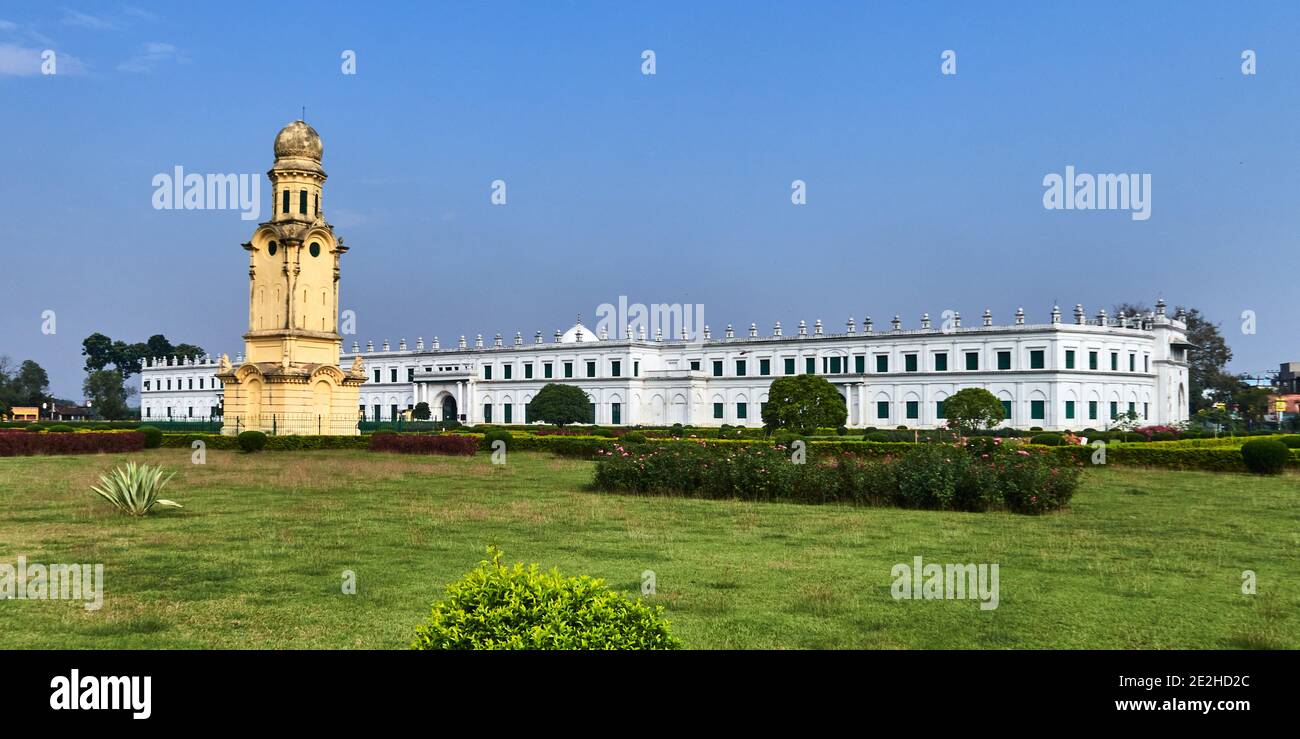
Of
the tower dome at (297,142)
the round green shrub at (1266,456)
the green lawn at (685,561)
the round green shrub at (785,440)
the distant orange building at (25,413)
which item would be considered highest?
the tower dome at (297,142)

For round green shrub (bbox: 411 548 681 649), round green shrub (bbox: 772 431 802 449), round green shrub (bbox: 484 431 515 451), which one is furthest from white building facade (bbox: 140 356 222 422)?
round green shrub (bbox: 411 548 681 649)

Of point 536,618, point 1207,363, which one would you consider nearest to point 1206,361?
point 1207,363

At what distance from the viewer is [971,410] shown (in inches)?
2282

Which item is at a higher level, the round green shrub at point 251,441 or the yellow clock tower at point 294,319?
the yellow clock tower at point 294,319

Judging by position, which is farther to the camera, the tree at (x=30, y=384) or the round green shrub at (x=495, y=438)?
the tree at (x=30, y=384)

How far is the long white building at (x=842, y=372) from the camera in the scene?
7025cm

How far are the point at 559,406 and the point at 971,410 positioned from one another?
33.4m

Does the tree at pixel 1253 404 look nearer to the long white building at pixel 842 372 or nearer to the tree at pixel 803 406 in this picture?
the long white building at pixel 842 372

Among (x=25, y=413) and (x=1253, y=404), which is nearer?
(x=1253, y=404)

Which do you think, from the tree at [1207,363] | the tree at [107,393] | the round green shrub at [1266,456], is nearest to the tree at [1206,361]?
the tree at [1207,363]

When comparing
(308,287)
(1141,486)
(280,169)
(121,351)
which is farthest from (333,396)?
(121,351)

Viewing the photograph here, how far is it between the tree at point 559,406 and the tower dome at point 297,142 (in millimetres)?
37738
